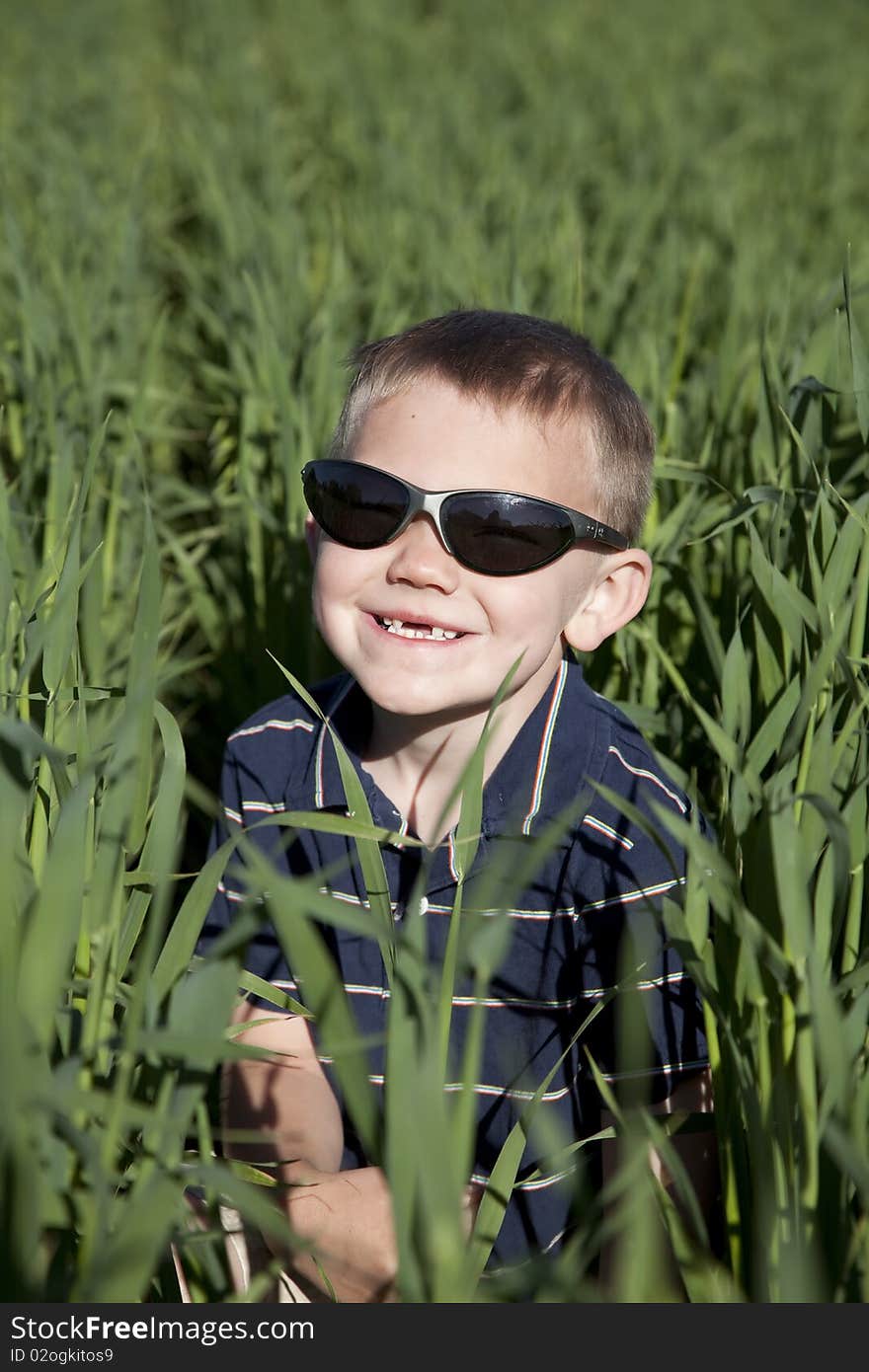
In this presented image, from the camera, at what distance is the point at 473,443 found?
1274mm

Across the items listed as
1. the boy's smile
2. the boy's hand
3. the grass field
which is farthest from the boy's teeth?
the boy's hand

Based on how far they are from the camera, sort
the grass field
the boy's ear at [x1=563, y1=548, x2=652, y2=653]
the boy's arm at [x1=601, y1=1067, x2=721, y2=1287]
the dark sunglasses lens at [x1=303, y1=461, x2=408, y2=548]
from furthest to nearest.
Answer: the boy's ear at [x1=563, y1=548, x2=652, y2=653] < the dark sunglasses lens at [x1=303, y1=461, x2=408, y2=548] < the boy's arm at [x1=601, y1=1067, x2=721, y2=1287] < the grass field

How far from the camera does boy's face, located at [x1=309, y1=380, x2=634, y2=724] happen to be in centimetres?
128

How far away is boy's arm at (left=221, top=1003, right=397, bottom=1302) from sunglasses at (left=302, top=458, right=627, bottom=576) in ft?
1.59

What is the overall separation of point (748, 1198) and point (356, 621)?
666 mm

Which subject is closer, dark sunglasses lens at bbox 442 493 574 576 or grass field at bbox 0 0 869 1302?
grass field at bbox 0 0 869 1302

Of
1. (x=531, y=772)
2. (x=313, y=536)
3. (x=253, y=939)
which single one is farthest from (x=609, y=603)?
(x=253, y=939)

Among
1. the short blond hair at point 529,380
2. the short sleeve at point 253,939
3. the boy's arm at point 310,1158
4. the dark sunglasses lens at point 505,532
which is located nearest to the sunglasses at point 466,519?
the dark sunglasses lens at point 505,532

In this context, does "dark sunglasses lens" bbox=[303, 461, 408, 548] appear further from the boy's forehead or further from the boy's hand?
the boy's hand

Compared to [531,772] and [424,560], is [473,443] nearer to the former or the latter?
[424,560]

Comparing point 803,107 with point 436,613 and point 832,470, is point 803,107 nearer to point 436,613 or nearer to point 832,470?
point 832,470

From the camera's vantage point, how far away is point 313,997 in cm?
83

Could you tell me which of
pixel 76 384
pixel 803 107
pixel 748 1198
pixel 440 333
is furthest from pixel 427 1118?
pixel 803 107

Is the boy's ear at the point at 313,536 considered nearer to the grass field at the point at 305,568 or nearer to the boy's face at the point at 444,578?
the boy's face at the point at 444,578
